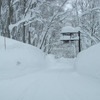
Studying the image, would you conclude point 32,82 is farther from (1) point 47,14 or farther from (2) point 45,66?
(1) point 47,14

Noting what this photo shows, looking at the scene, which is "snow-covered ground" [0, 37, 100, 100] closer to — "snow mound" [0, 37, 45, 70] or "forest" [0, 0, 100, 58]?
"snow mound" [0, 37, 45, 70]

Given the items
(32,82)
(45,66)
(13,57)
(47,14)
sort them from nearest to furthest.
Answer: (32,82) → (13,57) → (45,66) → (47,14)

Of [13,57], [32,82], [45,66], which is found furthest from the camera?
[45,66]

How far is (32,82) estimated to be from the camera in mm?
5961

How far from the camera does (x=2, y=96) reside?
415cm

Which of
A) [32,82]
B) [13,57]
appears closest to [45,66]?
[13,57]

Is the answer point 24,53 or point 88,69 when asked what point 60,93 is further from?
point 24,53

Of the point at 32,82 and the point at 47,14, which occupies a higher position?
the point at 47,14

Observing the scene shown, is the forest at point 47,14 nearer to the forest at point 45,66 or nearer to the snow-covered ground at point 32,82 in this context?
the forest at point 45,66

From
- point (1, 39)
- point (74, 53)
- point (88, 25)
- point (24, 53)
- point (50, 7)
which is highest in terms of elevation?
point (50, 7)

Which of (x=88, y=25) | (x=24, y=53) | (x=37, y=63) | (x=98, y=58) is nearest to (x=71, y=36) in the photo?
(x=88, y=25)

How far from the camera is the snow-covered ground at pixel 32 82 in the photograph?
4168 mm

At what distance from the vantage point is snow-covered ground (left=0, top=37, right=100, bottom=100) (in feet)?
13.7

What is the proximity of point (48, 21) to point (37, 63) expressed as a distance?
6.31 meters
